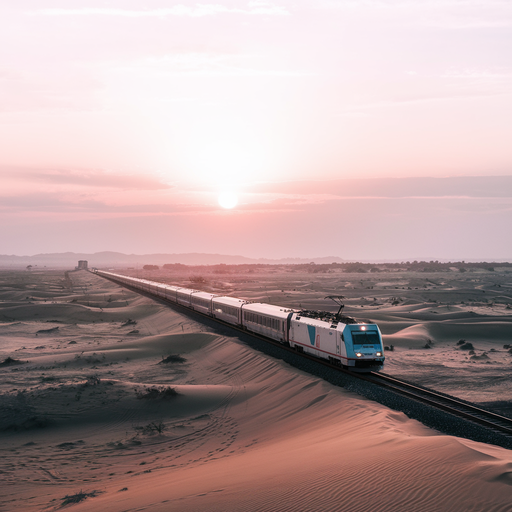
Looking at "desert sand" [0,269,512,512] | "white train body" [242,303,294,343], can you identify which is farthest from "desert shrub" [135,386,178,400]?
"white train body" [242,303,294,343]

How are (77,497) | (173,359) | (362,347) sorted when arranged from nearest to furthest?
1. (77,497)
2. (362,347)
3. (173,359)

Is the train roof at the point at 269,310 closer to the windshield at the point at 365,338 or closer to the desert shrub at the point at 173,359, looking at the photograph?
the desert shrub at the point at 173,359

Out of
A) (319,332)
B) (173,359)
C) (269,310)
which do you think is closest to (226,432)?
(319,332)

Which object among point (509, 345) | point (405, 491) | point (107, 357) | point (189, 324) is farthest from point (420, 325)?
point (405, 491)

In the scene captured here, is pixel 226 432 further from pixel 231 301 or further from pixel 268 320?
pixel 231 301

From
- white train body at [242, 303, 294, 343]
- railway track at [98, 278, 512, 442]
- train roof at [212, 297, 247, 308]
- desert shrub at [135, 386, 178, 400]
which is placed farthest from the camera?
train roof at [212, 297, 247, 308]

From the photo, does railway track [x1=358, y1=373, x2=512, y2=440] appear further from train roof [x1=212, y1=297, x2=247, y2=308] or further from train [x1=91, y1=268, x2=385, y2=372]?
train roof [x1=212, y1=297, x2=247, y2=308]
